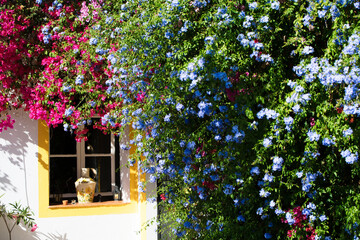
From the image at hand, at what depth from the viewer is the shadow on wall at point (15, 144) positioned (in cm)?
670

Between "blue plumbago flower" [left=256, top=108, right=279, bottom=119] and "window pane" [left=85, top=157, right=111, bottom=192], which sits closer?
"blue plumbago flower" [left=256, top=108, right=279, bottom=119]

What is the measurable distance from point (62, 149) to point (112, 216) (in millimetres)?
1135

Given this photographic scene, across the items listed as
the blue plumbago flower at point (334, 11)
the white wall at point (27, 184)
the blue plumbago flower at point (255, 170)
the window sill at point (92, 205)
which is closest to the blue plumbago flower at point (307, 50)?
the blue plumbago flower at point (334, 11)

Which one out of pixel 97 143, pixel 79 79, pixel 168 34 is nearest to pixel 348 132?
pixel 168 34

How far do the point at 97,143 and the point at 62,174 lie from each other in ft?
2.07

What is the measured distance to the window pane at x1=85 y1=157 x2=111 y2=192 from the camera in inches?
286

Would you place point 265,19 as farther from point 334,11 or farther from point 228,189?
point 228,189

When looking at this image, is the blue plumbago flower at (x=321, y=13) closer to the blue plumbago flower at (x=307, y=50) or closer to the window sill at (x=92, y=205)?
the blue plumbago flower at (x=307, y=50)

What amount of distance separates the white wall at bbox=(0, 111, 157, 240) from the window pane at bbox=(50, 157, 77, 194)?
37 cm

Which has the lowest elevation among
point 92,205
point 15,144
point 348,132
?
point 92,205

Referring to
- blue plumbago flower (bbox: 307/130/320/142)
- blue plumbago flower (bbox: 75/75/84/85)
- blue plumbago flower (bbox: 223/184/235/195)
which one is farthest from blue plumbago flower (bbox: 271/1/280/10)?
blue plumbago flower (bbox: 75/75/84/85)

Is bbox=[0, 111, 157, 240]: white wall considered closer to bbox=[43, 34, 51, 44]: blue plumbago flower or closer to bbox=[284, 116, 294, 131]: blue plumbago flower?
bbox=[43, 34, 51, 44]: blue plumbago flower

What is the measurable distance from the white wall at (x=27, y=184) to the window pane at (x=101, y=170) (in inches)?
21.3

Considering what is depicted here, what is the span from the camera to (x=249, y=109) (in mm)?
4320
